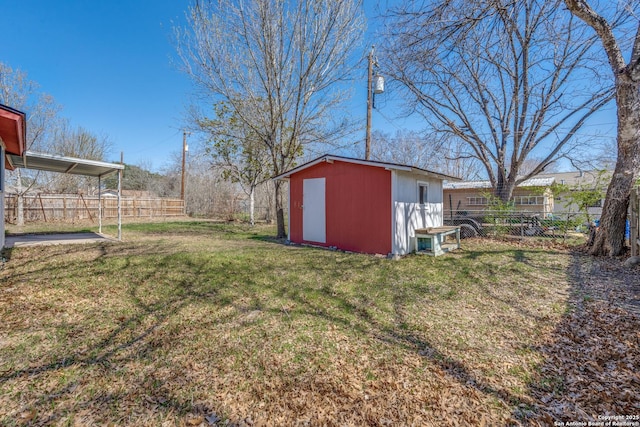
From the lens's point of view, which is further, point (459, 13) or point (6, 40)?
point (6, 40)

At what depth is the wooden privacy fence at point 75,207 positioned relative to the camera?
43.5ft

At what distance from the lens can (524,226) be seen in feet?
31.7

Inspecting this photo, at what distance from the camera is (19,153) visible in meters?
6.40

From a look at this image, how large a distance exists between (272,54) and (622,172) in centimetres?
900

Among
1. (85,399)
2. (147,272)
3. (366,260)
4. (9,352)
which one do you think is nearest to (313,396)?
(85,399)

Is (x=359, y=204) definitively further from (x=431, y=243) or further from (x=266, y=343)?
(x=266, y=343)

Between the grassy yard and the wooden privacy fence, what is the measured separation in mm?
11728

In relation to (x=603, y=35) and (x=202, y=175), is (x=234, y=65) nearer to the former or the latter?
(x=603, y=35)

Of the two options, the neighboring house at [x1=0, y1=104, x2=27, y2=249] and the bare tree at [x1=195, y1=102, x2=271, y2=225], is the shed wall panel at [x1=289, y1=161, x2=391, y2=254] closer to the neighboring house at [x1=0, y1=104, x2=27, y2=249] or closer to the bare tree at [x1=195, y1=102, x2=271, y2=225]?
the bare tree at [x1=195, y1=102, x2=271, y2=225]

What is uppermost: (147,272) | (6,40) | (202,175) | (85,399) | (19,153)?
(6,40)

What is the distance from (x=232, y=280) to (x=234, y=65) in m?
6.88

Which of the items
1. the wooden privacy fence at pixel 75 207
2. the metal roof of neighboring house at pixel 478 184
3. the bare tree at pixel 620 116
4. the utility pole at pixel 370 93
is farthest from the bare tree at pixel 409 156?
the wooden privacy fence at pixel 75 207

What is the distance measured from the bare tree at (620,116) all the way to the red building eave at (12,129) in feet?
32.1

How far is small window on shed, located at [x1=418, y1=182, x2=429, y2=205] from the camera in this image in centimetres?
790
